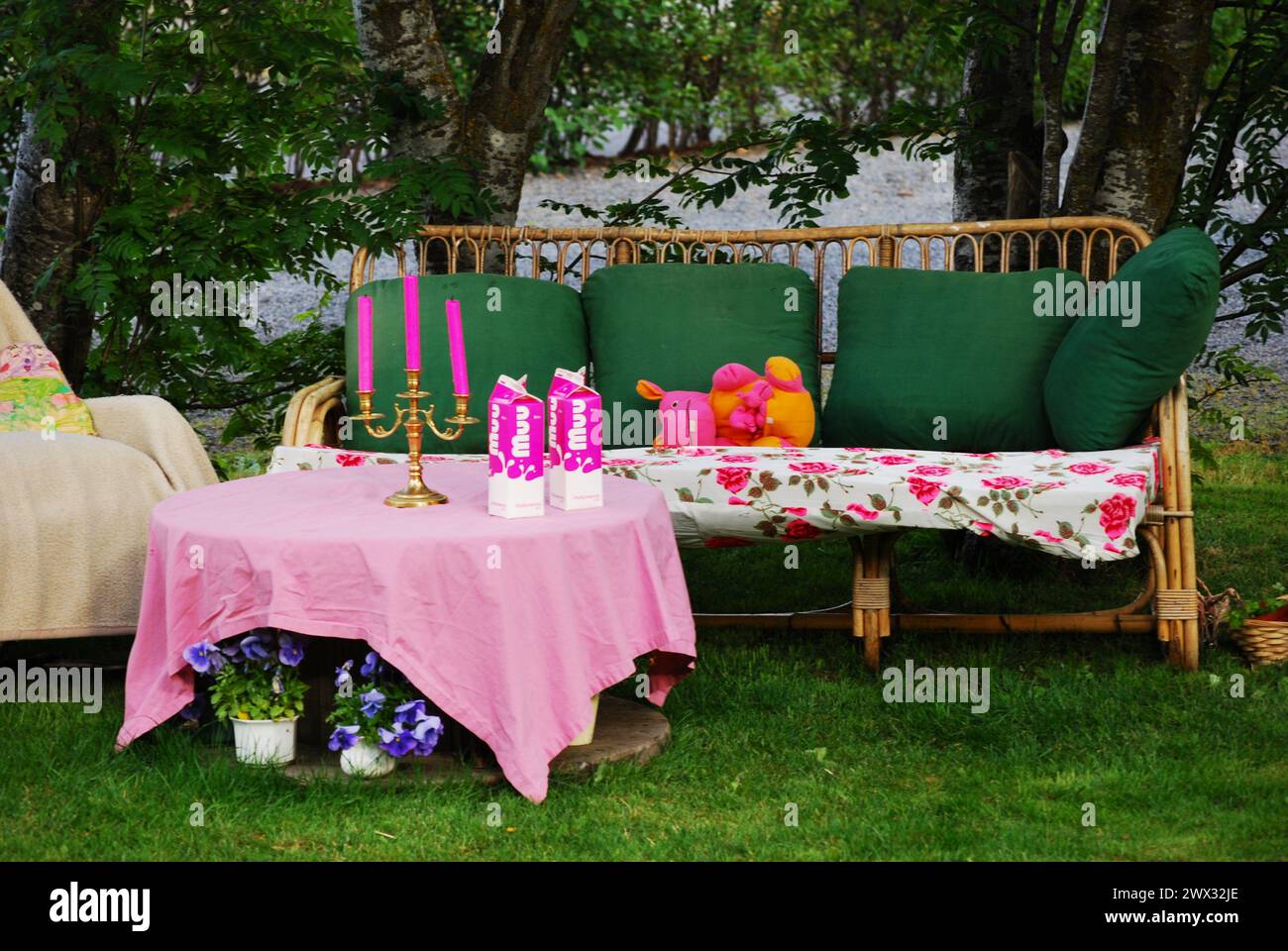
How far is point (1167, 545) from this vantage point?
133 inches

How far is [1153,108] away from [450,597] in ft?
9.49

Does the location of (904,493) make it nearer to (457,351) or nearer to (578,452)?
(578,452)

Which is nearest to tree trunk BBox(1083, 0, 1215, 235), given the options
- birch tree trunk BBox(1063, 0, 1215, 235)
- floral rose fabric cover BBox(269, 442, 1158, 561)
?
birch tree trunk BBox(1063, 0, 1215, 235)

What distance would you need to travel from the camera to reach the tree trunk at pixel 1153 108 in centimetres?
420

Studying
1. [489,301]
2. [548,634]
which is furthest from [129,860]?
[489,301]

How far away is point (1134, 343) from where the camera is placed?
11.3 ft

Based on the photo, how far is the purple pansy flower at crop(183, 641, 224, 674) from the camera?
2.57m

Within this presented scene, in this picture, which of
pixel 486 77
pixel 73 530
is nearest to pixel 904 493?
pixel 73 530

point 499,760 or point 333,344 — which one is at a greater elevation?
point 333,344

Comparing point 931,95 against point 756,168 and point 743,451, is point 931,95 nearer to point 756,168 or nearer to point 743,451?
point 756,168

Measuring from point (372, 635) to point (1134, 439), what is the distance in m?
2.17

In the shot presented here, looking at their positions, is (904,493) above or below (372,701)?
above

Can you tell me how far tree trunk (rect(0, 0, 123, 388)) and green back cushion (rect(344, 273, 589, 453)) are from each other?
113cm

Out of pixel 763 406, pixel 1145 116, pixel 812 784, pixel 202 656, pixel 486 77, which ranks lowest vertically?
pixel 812 784
